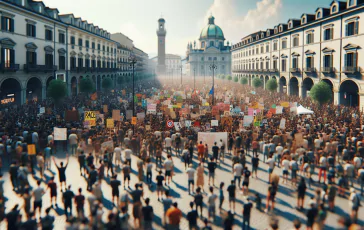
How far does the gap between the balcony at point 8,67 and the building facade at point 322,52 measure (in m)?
38.1

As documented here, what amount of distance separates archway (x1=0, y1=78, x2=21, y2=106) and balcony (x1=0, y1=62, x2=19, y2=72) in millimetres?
2292

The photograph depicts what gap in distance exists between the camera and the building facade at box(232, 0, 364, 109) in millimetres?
36275

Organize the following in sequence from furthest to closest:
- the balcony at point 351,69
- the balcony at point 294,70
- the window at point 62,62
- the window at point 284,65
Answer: the window at point 284,65 < the balcony at point 294,70 < the window at point 62,62 < the balcony at point 351,69

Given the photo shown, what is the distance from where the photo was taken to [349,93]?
1542 inches

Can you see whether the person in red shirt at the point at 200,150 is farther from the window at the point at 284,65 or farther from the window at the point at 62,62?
the window at the point at 284,65

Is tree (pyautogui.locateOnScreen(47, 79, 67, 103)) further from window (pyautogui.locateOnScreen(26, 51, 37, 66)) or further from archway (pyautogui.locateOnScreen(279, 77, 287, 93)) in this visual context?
archway (pyautogui.locateOnScreen(279, 77, 287, 93))

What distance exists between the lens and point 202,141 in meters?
19.4

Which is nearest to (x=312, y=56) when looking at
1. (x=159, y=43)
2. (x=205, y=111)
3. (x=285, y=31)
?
(x=285, y=31)

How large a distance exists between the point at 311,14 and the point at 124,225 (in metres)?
48.9

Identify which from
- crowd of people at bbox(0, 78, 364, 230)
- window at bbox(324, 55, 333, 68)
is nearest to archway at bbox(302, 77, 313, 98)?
window at bbox(324, 55, 333, 68)

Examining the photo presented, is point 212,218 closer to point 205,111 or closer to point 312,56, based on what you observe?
point 205,111

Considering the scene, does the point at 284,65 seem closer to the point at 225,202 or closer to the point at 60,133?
the point at 60,133

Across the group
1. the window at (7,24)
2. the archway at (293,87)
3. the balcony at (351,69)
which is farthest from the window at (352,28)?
the window at (7,24)

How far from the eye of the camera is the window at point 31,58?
38.0 m
